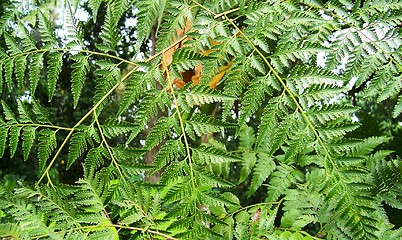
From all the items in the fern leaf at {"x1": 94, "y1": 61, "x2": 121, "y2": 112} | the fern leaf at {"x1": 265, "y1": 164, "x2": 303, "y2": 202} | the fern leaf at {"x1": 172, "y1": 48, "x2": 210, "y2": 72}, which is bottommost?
the fern leaf at {"x1": 265, "y1": 164, "x2": 303, "y2": 202}

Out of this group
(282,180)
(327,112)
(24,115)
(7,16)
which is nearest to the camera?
(327,112)

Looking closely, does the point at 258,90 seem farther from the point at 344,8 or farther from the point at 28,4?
the point at 28,4

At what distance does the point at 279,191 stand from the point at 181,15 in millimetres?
440

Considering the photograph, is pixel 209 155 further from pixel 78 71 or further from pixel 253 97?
pixel 78 71

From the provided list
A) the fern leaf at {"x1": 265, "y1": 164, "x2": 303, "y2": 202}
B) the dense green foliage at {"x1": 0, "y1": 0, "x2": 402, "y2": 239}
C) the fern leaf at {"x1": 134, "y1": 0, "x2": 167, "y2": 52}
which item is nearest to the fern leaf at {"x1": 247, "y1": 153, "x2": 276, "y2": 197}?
the fern leaf at {"x1": 265, "y1": 164, "x2": 303, "y2": 202}

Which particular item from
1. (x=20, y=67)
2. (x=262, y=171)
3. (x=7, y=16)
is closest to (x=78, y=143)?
(x=20, y=67)

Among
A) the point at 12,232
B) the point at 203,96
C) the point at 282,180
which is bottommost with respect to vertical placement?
the point at 282,180

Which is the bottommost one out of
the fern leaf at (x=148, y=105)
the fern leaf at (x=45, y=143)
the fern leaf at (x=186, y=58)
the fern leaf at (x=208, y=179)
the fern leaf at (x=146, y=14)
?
the fern leaf at (x=208, y=179)

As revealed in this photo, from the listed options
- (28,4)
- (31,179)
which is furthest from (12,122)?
(31,179)

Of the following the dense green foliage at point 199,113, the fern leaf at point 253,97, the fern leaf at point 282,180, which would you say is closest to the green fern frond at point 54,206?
the dense green foliage at point 199,113

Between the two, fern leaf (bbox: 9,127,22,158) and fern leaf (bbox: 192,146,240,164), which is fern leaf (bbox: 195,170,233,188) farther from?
fern leaf (bbox: 9,127,22,158)

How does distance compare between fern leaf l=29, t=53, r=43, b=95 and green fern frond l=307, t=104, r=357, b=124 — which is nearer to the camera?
green fern frond l=307, t=104, r=357, b=124

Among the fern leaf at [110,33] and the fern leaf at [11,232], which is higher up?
the fern leaf at [110,33]

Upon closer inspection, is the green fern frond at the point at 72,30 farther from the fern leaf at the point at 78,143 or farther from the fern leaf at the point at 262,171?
the fern leaf at the point at 262,171
